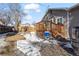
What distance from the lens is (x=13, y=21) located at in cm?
281

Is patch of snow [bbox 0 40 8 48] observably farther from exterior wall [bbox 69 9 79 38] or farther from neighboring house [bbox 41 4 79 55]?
exterior wall [bbox 69 9 79 38]

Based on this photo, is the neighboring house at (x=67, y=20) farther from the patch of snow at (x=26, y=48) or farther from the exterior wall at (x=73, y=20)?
the patch of snow at (x=26, y=48)

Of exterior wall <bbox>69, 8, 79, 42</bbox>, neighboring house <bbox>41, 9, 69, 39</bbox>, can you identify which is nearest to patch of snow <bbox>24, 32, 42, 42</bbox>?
neighboring house <bbox>41, 9, 69, 39</bbox>

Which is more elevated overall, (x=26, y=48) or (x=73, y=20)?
(x=73, y=20)

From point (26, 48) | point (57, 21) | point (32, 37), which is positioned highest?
point (57, 21)

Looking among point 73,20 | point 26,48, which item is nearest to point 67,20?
point 73,20

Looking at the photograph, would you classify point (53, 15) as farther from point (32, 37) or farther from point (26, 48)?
point (26, 48)

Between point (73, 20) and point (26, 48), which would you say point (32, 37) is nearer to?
point (26, 48)

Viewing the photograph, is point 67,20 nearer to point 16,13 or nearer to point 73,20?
point 73,20

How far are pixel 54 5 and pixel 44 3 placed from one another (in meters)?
0.11

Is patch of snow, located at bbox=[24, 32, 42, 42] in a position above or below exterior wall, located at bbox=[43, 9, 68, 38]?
below

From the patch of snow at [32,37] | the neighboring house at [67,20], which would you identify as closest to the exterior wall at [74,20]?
the neighboring house at [67,20]

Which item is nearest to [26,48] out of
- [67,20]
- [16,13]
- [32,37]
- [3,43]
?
[32,37]

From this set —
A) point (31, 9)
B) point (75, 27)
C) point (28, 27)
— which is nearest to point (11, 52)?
point (28, 27)
